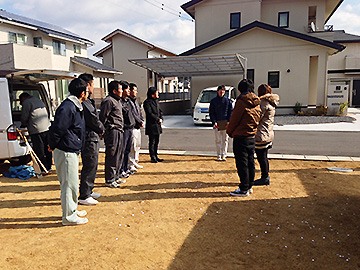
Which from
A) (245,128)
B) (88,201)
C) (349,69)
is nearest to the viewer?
(88,201)

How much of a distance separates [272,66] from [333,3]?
8564 mm

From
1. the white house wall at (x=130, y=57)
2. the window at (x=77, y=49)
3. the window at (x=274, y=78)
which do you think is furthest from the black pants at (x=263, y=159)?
the window at (x=77, y=49)

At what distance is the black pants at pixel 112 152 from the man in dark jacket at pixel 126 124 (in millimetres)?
467

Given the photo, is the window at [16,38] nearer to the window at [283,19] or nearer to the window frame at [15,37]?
the window frame at [15,37]

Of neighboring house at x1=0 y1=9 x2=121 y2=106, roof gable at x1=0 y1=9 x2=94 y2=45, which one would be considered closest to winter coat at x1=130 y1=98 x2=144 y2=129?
neighboring house at x1=0 y1=9 x2=121 y2=106

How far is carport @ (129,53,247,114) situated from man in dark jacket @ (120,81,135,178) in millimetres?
9735

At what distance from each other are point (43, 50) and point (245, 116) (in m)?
19.4

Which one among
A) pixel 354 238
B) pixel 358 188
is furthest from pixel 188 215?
pixel 358 188

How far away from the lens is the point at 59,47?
2441 cm

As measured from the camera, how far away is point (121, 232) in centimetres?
370

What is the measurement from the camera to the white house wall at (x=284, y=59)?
1788 centimetres

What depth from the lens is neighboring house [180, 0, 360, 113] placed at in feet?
58.8

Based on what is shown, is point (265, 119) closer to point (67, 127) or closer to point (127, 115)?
point (127, 115)

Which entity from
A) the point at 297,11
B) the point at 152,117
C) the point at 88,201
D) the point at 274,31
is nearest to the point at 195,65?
the point at 274,31
